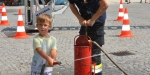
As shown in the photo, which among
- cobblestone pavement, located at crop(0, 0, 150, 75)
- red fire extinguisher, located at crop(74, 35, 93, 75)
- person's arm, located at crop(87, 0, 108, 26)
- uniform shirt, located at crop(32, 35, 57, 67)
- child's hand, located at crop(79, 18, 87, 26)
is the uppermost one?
person's arm, located at crop(87, 0, 108, 26)

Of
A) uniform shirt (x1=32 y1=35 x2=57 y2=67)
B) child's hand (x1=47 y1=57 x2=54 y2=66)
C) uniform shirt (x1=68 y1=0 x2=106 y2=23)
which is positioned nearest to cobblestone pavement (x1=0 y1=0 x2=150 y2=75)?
uniform shirt (x1=68 y1=0 x2=106 y2=23)

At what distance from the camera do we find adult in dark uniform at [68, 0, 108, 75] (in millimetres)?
4520

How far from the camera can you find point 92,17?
4543 mm

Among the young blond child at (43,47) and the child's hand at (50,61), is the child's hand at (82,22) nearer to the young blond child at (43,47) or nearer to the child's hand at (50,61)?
the young blond child at (43,47)

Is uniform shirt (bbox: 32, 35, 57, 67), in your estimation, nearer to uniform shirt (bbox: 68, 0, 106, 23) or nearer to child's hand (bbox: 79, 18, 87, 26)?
child's hand (bbox: 79, 18, 87, 26)

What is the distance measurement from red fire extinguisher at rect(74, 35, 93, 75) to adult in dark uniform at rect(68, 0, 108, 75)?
0.23m

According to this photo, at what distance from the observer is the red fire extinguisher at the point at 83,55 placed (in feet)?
14.5

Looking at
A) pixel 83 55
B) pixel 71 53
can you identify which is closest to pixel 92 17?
pixel 83 55

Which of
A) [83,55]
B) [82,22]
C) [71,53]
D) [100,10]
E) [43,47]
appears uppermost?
[100,10]

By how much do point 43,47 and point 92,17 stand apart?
0.82m

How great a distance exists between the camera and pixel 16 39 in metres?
10.1

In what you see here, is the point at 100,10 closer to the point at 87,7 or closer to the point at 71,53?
the point at 87,7

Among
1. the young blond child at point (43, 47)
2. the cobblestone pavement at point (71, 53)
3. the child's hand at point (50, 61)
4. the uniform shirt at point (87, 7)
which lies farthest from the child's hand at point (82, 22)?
the cobblestone pavement at point (71, 53)

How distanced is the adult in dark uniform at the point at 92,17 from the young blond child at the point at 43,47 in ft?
2.11
